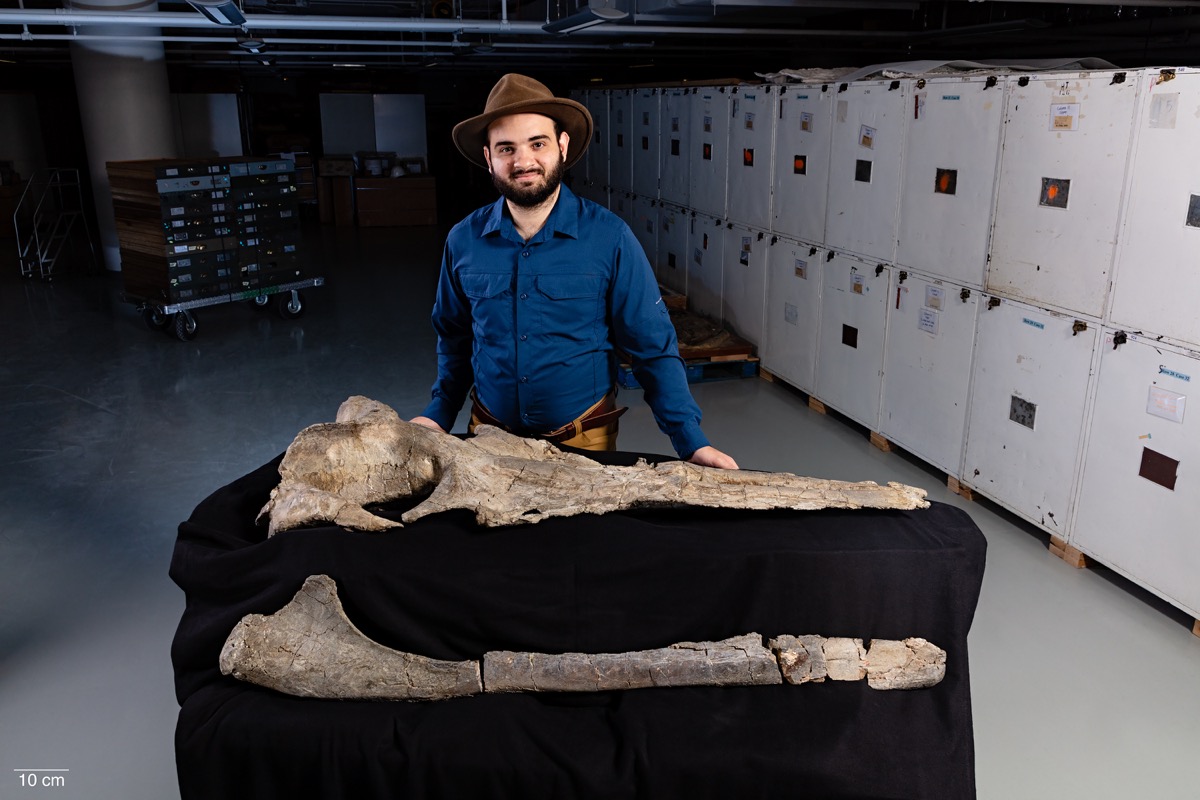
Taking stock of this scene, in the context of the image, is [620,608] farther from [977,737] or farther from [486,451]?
[977,737]

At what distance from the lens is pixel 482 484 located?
2.53 m

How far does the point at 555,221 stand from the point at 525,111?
42 cm

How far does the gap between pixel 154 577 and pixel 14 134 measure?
16.3 m

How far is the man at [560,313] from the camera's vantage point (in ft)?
10.6

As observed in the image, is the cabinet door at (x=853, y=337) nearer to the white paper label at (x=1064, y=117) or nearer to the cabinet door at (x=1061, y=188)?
the cabinet door at (x=1061, y=188)

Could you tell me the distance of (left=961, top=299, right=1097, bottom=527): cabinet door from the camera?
512 centimetres

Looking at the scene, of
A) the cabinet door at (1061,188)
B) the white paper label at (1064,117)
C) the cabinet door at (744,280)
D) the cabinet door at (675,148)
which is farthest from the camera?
the cabinet door at (675,148)

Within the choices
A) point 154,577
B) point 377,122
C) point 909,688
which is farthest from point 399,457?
point 377,122

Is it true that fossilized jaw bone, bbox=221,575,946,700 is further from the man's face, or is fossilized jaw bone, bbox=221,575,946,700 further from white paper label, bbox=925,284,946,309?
white paper label, bbox=925,284,946,309

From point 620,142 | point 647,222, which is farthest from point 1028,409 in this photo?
point 620,142

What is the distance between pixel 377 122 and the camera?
2003 cm

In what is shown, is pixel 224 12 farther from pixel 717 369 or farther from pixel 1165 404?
pixel 1165 404

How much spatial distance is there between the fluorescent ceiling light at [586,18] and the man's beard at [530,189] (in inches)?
167

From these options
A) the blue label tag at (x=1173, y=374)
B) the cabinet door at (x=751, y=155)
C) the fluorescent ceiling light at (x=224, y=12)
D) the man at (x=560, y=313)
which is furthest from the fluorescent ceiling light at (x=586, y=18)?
the blue label tag at (x=1173, y=374)
